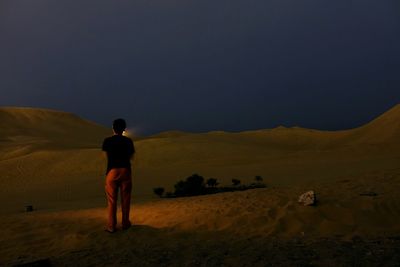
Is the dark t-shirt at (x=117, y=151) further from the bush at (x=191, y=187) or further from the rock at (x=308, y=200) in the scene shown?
the bush at (x=191, y=187)

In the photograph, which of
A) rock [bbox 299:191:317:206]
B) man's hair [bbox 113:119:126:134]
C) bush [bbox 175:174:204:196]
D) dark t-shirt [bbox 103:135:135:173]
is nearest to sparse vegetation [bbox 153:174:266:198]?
bush [bbox 175:174:204:196]

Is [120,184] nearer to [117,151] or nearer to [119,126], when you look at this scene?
[117,151]

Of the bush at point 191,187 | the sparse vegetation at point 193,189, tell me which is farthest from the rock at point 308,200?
the bush at point 191,187

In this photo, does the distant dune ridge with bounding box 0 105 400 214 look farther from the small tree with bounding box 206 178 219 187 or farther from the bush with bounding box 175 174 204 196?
the small tree with bounding box 206 178 219 187

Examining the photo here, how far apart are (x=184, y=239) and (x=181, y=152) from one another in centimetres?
2820

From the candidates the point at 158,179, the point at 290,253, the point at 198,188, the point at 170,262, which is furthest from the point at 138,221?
the point at 158,179

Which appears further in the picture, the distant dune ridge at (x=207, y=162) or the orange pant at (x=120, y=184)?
the distant dune ridge at (x=207, y=162)

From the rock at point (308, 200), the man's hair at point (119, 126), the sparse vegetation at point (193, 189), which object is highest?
the man's hair at point (119, 126)

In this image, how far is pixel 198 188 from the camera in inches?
652

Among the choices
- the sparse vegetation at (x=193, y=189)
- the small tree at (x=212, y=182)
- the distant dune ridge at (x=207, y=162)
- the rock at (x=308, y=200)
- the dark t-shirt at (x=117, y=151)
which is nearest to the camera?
the dark t-shirt at (x=117, y=151)

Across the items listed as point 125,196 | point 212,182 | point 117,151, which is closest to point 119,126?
point 117,151

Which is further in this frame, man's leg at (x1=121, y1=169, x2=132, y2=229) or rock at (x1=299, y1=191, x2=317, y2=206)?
rock at (x1=299, y1=191, x2=317, y2=206)

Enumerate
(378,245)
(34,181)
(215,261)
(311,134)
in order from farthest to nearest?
1. (311,134)
2. (34,181)
3. (378,245)
4. (215,261)

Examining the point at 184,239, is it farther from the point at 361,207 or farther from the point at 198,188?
the point at 198,188
